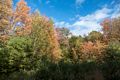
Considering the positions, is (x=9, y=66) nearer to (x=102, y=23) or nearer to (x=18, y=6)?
(x=18, y=6)

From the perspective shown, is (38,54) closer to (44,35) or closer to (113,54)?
(44,35)

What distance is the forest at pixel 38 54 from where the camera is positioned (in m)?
7.05

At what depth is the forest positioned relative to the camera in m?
7.05

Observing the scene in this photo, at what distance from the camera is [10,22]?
2980 cm

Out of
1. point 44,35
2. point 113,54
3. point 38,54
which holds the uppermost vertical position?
point 44,35

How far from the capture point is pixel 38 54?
25969 millimetres

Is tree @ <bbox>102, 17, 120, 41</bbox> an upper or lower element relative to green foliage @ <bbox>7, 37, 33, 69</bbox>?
upper

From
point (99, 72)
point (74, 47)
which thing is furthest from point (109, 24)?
point (99, 72)

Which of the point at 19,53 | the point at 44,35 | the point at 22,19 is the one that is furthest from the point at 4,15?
the point at 44,35

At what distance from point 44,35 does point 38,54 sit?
9047 mm

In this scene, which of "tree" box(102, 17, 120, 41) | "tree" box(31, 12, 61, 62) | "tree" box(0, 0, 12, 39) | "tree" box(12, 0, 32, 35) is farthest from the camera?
"tree" box(102, 17, 120, 41)

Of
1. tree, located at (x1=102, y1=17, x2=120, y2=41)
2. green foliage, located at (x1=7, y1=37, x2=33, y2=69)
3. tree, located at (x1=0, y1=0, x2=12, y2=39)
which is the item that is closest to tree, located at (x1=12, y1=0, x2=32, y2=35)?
tree, located at (x1=0, y1=0, x2=12, y2=39)

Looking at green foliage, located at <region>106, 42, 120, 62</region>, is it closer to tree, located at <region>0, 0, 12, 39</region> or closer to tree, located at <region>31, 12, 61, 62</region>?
tree, located at <region>0, 0, 12, 39</region>

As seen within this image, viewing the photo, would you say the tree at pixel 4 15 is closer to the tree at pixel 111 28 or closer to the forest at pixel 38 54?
the forest at pixel 38 54
